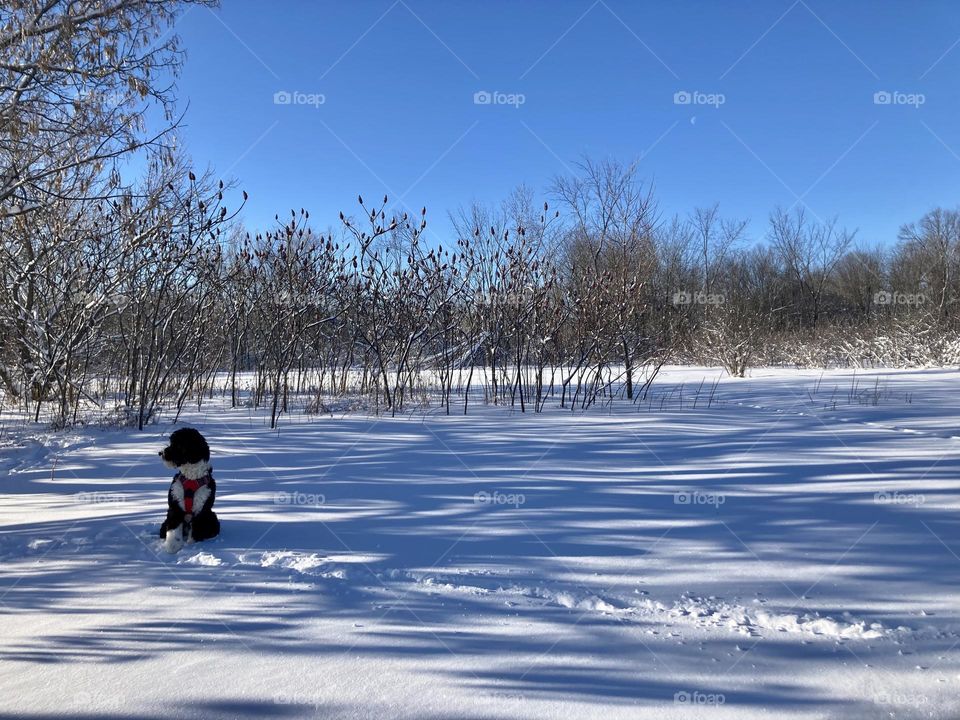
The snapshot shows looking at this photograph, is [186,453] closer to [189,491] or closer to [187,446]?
[187,446]

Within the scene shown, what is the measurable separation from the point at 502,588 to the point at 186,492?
1859 mm

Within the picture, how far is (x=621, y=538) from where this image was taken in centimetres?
358

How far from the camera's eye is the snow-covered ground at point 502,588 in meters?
2.18

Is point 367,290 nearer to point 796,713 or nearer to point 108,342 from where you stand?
point 108,342

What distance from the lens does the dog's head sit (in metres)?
3.54

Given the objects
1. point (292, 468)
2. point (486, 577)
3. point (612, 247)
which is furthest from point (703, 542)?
point (612, 247)

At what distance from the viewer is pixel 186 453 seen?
354 centimetres

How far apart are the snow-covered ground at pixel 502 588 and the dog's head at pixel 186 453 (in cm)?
45

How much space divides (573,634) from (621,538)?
113cm

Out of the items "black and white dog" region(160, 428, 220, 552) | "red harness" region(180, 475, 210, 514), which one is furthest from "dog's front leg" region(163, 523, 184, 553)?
"red harness" region(180, 475, 210, 514)

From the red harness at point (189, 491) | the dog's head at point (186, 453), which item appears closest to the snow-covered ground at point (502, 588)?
the red harness at point (189, 491)

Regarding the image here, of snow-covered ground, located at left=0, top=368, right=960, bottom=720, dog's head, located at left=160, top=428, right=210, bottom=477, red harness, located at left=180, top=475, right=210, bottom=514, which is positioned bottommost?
snow-covered ground, located at left=0, top=368, right=960, bottom=720

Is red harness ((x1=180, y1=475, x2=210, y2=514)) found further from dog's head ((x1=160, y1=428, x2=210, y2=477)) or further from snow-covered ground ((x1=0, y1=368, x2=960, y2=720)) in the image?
snow-covered ground ((x1=0, y1=368, x2=960, y2=720))

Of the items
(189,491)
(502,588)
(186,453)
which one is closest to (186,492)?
(189,491)
